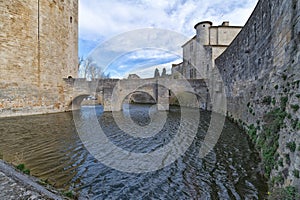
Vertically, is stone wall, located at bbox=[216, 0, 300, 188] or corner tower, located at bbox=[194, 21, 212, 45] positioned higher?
corner tower, located at bbox=[194, 21, 212, 45]

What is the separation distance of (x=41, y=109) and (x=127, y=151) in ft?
35.0

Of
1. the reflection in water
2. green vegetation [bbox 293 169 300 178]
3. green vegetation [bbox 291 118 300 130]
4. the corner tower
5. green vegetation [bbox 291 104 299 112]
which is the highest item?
the corner tower

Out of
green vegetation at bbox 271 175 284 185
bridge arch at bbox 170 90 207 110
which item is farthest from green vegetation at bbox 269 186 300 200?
bridge arch at bbox 170 90 207 110

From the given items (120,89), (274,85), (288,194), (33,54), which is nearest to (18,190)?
(288,194)

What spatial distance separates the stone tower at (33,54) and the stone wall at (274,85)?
13156mm

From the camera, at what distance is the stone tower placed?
10.5 metres

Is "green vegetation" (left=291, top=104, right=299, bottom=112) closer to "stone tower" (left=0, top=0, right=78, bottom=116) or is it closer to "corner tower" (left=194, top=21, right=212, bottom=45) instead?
"stone tower" (left=0, top=0, right=78, bottom=116)

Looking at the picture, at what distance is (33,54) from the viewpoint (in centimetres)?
1195

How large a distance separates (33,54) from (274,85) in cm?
1391

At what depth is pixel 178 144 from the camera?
582cm

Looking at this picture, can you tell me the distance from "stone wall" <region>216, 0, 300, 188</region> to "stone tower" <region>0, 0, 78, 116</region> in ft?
43.2

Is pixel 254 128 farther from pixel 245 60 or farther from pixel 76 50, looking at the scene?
pixel 76 50

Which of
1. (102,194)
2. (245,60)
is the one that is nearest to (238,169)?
(102,194)

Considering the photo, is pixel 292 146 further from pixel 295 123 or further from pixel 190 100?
pixel 190 100
